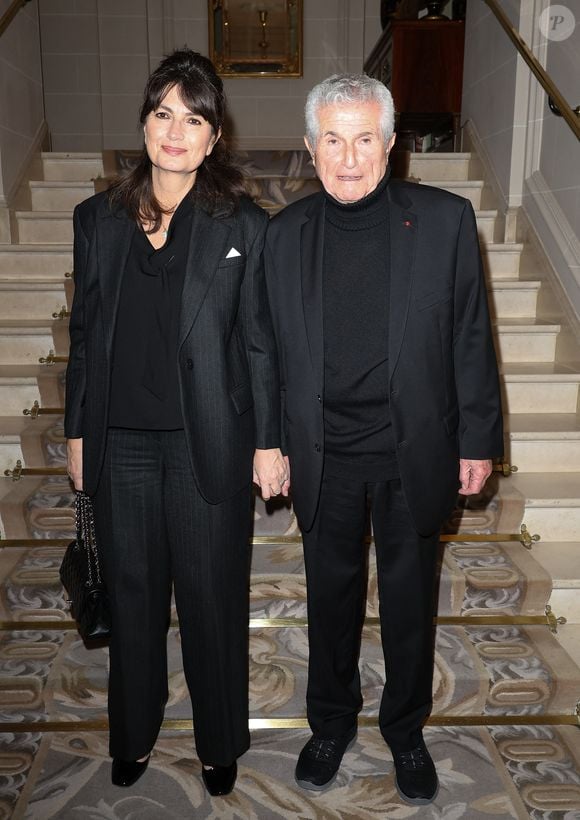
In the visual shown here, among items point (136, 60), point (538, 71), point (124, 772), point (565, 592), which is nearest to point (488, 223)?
point (538, 71)

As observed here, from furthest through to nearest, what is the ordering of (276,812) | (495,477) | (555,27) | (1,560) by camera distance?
1. (555,27)
2. (495,477)
3. (1,560)
4. (276,812)

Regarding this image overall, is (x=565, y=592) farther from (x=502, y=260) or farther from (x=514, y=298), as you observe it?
(x=502, y=260)

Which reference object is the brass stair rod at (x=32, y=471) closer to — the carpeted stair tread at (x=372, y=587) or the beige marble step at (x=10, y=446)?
the beige marble step at (x=10, y=446)

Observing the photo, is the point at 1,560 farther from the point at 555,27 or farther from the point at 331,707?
the point at 555,27

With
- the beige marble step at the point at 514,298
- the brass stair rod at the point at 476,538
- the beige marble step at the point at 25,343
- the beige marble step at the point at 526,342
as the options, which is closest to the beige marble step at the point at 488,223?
the beige marble step at the point at 514,298

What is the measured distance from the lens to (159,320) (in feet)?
5.53

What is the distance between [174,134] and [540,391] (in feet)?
8.02

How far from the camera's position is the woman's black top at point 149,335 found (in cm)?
168

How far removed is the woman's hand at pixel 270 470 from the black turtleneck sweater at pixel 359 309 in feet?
0.63

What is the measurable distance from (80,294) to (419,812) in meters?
1.55

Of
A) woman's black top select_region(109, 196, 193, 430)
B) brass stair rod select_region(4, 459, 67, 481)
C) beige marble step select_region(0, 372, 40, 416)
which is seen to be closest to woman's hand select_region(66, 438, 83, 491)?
woman's black top select_region(109, 196, 193, 430)

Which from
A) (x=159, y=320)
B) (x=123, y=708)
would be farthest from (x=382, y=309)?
(x=123, y=708)

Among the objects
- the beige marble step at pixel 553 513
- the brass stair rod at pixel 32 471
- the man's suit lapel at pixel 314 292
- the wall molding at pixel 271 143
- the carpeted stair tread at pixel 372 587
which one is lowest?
the carpeted stair tread at pixel 372 587

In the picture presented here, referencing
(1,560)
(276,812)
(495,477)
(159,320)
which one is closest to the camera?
(159,320)
